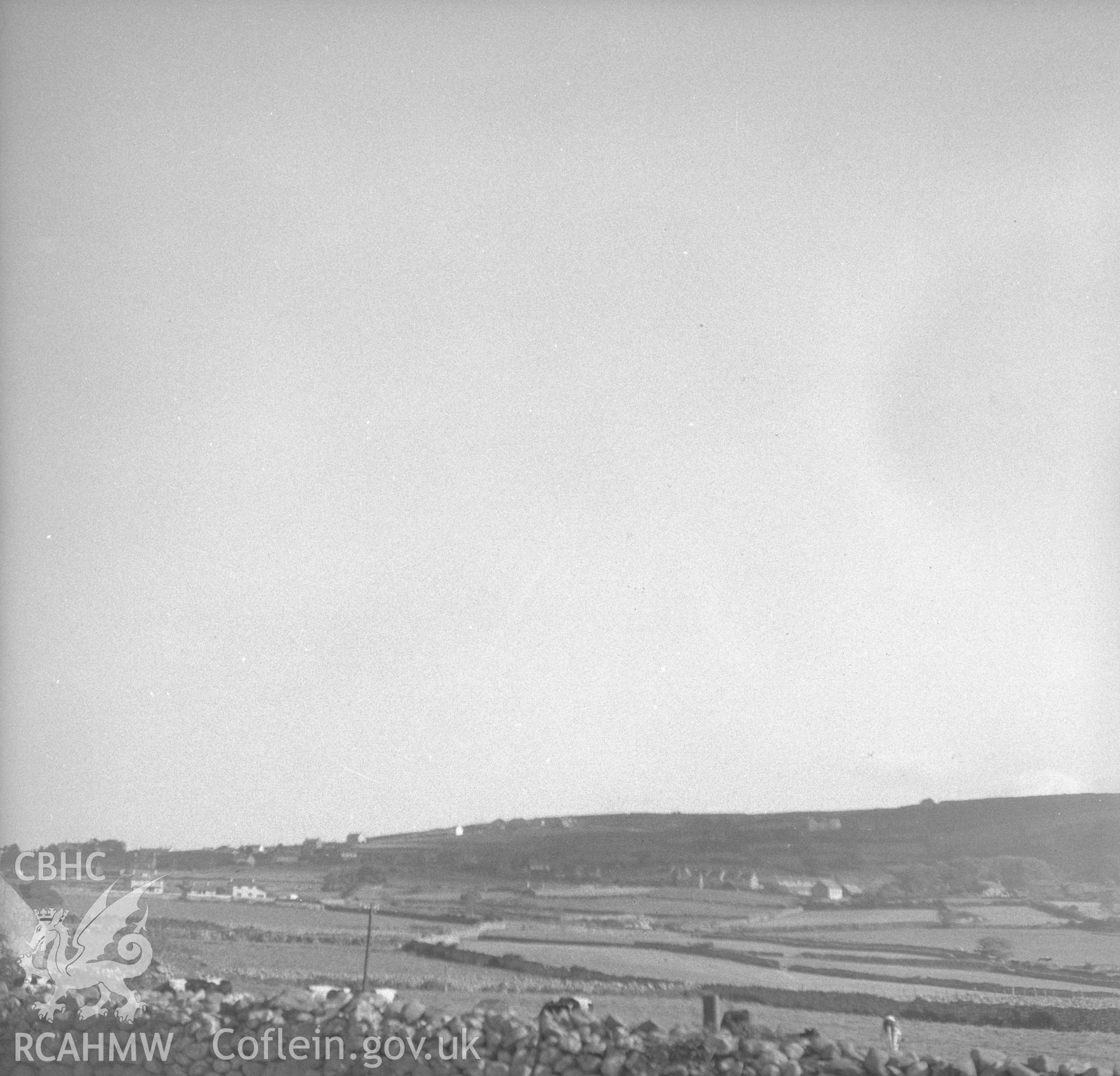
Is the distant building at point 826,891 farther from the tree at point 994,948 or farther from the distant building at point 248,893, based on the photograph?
the distant building at point 248,893

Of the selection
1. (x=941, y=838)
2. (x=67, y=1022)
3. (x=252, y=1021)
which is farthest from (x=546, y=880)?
(x=67, y=1022)

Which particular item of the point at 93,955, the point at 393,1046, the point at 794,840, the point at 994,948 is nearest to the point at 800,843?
the point at 794,840

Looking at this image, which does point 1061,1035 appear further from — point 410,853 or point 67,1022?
point 67,1022


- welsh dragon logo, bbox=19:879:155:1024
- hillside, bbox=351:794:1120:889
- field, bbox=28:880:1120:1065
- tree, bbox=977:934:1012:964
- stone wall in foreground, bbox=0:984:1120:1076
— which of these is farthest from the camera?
hillside, bbox=351:794:1120:889

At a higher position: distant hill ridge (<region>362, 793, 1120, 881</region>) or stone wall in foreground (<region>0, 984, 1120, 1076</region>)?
distant hill ridge (<region>362, 793, 1120, 881</region>)

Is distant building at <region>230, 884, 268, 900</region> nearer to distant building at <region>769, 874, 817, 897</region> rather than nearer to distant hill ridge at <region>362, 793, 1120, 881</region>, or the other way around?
distant hill ridge at <region>362, 793, 1120, 881</region>

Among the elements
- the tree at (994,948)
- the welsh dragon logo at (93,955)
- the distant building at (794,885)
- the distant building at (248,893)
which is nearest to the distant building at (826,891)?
the distant building at (794,885)

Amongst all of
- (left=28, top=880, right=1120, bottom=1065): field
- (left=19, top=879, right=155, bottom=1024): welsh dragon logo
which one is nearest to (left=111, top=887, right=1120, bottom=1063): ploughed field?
(left=28, top=880, right=1120, bottom=1065): field
